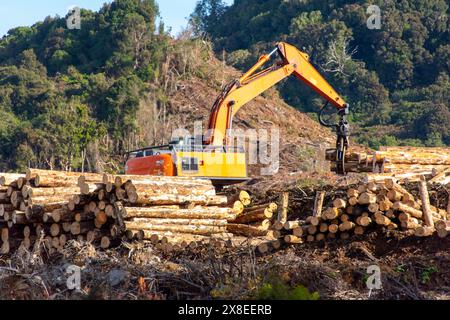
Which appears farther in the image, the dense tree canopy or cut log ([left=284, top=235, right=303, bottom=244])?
the dense tree canopy

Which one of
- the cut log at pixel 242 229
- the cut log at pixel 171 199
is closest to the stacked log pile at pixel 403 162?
the cut log at pixel 242 229

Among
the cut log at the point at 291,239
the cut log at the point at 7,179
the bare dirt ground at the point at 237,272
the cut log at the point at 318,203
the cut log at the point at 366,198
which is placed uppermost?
the cut log at the point at 7,179

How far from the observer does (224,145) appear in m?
19.7

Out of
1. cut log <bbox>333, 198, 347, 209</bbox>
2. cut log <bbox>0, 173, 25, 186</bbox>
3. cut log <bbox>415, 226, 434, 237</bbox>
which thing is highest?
cut log <bbox>0, 173, 25, 186</bbox>

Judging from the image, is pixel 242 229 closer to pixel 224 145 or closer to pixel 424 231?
pixel 424 231

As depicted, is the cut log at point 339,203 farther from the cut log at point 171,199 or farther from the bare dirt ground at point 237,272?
the cut log at point 171,199

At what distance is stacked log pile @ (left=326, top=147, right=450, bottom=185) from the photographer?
17.2 m

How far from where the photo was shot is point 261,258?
12.4m

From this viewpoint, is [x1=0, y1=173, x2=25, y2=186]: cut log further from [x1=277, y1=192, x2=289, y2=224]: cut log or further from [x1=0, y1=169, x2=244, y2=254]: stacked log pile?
[x1=277, y1=192, x2=289, y2=224]: cut log

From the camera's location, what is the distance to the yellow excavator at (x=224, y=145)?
18578mm

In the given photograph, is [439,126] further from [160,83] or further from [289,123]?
[160,83]

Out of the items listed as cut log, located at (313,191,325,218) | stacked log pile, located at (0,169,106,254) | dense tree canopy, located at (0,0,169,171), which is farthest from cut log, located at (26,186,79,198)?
dense tree canopy, located at (0,0,169,171)

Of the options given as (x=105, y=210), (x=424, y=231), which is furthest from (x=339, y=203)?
(x=105, y=210)

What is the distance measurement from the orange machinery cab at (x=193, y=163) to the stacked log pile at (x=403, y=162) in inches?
102
